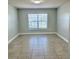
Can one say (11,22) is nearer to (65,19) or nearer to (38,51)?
(65,19)

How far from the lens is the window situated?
1111 centimetres

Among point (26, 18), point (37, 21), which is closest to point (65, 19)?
point (37, 21)

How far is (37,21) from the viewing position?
1120cm

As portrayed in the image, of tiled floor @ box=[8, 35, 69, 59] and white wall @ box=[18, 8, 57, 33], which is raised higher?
white wall @ box=[18, 8, 57, 33]

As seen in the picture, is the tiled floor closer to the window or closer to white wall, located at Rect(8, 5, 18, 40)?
white wall, located at Rect(8, 5, 18, 40)

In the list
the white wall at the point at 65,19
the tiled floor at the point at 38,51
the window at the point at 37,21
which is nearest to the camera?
the tiled floor at the point at 38,51

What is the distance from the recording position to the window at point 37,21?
11.1m

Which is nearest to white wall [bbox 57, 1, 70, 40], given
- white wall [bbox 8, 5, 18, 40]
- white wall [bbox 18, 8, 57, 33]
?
white wall [bbox 18, 8, 57, 33]

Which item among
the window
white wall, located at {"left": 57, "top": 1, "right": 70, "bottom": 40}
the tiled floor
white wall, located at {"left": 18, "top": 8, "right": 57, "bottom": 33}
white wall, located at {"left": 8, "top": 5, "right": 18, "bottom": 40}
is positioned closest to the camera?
the tiled floor

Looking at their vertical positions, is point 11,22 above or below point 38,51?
above

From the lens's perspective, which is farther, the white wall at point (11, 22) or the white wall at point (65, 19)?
the white wall at point (11, 22)

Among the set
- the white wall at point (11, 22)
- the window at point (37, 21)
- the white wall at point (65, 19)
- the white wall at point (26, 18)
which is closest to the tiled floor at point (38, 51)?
the white wall at point (65, 19)

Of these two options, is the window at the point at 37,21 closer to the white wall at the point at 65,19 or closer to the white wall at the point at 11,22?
the white wall at the point at 11,22
